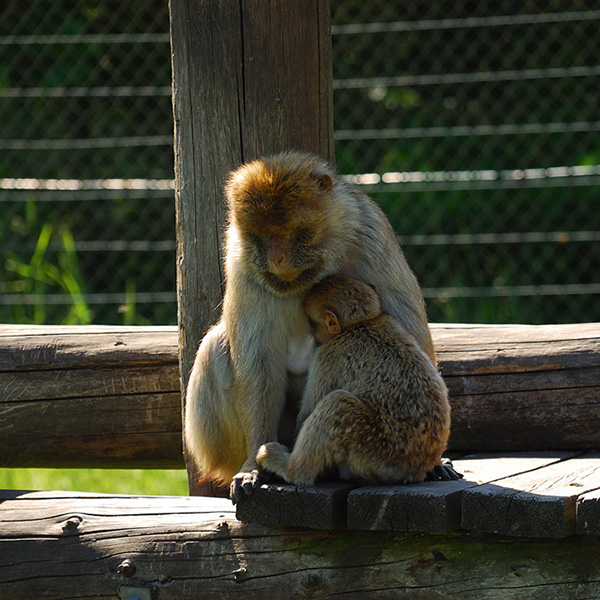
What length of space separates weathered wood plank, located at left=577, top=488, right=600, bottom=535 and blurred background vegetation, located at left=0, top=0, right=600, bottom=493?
402 centimetres

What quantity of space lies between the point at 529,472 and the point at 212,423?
3.55 feet

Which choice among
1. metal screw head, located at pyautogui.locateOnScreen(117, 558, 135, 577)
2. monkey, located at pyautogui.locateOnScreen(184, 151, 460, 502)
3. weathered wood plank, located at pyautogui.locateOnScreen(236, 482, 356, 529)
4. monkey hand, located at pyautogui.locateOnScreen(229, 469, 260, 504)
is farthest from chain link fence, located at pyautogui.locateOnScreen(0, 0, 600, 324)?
weathered wood plank, located at pyautogui.locateOnScreen(236, 482, 356, 529)

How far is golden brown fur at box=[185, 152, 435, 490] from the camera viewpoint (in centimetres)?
323

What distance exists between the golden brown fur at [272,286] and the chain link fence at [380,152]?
10.4ft

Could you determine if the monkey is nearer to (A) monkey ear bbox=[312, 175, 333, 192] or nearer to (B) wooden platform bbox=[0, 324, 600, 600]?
(A) monkey ear bbox=[312, 175, 333, 192]

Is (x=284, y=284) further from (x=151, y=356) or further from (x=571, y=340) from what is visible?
(x=571, y=340)

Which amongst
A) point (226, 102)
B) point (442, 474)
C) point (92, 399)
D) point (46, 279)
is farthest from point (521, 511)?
point (46, 279)

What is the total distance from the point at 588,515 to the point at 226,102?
1887mm

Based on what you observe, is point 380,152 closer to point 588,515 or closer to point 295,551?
point 295,551

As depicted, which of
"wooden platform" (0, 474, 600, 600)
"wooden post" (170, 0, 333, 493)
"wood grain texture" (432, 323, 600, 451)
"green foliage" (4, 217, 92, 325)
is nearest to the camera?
"wooden platform" (0, 474, 600, 600)

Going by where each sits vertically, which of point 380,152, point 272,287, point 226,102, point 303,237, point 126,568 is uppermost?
point 380,152

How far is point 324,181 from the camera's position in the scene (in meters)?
3.30

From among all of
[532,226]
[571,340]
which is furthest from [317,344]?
[532,226]

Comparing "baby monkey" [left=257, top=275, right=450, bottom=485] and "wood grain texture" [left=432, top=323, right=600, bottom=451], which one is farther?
"wood grain texture" [left=432, top=323, right=600, bottom=451]
